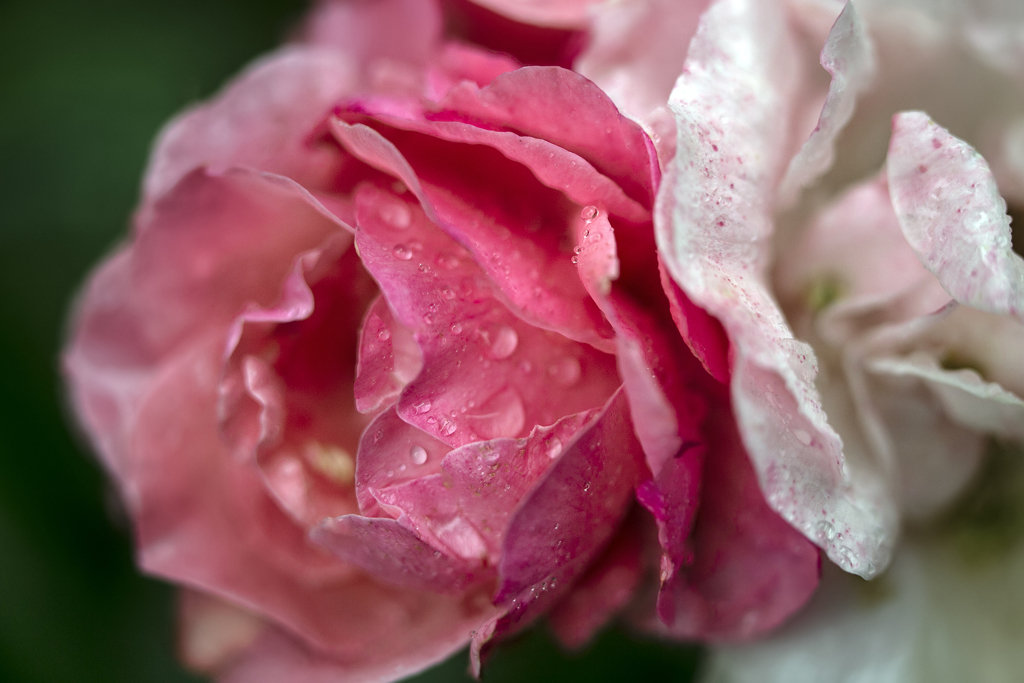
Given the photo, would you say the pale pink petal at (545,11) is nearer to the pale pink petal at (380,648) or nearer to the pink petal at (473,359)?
the pink petal at (473,359)

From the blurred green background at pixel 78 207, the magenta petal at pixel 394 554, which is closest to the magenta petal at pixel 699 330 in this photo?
the magenta petal at pixel 394 554

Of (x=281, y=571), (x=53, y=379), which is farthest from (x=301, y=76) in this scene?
(x=53, y=379)

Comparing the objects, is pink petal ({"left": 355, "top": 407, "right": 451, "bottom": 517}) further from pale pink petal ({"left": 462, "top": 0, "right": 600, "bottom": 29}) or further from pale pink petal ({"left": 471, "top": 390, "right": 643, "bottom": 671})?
pale pink petal ({"left": 462, "top": 0, "right": 600, "bottom": 29})

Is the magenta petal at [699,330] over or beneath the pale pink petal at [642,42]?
beneath

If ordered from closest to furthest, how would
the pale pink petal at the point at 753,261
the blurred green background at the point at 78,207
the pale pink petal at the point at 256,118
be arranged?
the pale pink petal at the point at 753,261 → the pale pink petal at the point at 256,118 → the blurred green background at the point at 78,207

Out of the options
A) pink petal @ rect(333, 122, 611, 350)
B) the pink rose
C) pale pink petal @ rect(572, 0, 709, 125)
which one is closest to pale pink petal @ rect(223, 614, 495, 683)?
the pink rose

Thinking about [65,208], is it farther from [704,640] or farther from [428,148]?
[704,640]
